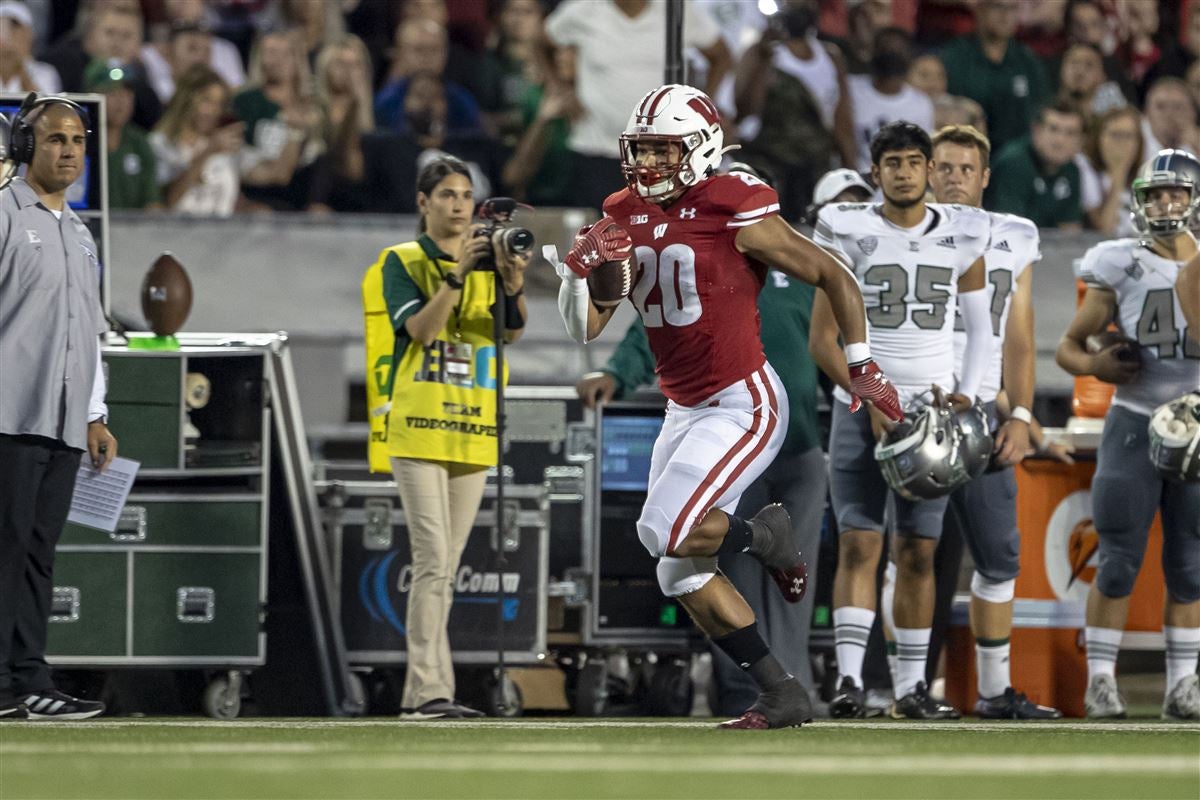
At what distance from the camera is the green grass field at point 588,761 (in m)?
4.52

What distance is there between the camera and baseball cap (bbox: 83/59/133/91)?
40.7ft

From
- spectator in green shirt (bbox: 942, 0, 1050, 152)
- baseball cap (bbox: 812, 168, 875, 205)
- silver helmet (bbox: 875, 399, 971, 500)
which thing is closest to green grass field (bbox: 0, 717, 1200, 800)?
silver helmet (bbox: 875, 399, 971, 500)

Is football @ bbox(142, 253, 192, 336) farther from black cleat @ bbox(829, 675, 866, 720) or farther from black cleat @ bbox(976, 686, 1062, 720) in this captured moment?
black cleat @ bbox(976, 686, 1062, 720)

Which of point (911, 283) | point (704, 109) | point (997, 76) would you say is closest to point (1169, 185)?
point (911, 283)

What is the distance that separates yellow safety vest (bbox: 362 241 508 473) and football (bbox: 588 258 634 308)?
169cm

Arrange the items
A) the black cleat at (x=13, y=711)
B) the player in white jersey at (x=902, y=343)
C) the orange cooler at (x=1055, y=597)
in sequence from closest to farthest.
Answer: the black cleat at (x=13, y=711) → the player in white jersey at (x=902, y=343) → the orange cooler at (x=1055, y=597)

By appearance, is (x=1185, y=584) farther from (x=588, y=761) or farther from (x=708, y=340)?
(x=588, y=761)

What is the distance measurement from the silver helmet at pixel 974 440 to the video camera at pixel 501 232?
1666 mm

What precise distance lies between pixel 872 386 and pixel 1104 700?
2.27 meters

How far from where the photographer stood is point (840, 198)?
29.0 feet

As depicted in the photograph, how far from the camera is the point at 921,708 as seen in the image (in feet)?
26.3

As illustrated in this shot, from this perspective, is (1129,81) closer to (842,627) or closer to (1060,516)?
(1060,516)

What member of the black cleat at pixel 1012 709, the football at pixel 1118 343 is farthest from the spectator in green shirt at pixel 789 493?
the football at pixel 1118 343

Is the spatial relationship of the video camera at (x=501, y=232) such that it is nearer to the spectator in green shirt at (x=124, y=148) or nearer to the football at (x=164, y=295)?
the football at (x=164, y=295)
